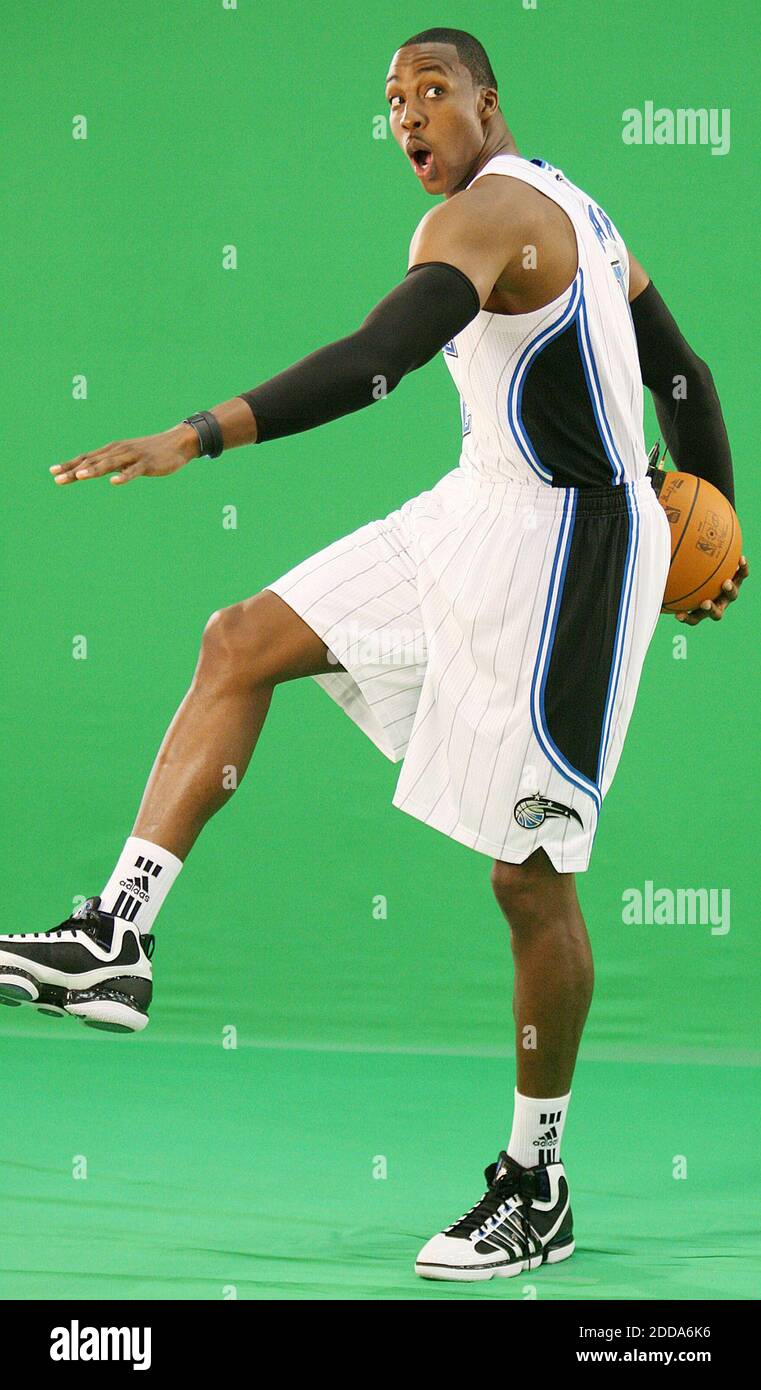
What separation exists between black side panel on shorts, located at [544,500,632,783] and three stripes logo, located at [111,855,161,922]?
0.70 m

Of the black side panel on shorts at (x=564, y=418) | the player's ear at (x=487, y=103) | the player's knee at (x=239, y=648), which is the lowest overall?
the player's knee at (x=239, y=648)

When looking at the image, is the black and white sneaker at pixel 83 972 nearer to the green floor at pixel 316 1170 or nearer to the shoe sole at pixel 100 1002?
the shoe sole at pixel 100 1002

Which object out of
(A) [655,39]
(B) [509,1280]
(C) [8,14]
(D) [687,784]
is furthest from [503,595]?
(C) [8,14]

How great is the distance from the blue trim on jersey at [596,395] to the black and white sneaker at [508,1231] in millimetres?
1236

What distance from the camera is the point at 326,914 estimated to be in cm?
532

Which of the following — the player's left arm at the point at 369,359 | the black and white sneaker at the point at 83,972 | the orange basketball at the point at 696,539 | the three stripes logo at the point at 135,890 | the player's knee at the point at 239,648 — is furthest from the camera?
the orange basketball at the point at 696,539

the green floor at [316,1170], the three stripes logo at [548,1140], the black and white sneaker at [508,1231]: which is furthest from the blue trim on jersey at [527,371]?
the green floor at [316,1170]

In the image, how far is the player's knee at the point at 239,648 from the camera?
2762 millimetres

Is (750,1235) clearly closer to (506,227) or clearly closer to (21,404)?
(506,227)

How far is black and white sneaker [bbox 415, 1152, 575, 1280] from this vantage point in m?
2.97

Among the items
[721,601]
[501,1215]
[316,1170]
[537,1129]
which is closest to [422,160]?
[721,601]

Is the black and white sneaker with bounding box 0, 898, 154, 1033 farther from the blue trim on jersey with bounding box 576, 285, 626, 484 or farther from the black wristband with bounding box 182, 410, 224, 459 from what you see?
the blue trim on jersey with bounding box 576, 285, 626, 484

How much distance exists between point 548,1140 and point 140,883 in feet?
3.14

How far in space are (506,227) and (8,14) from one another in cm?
375
